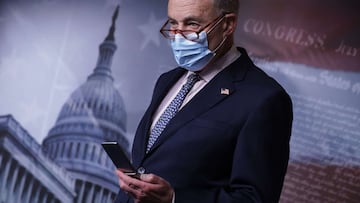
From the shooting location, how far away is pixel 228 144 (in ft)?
5.17

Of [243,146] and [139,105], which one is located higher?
[243,146]

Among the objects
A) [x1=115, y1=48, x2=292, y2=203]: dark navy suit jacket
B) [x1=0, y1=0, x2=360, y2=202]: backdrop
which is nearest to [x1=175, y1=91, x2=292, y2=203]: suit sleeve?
[x1=115, y1=48, x2=292, y2=203]: dark navy suit jacket

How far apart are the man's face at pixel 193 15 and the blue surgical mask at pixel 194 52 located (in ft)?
0.08

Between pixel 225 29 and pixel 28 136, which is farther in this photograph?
pixel 28 136

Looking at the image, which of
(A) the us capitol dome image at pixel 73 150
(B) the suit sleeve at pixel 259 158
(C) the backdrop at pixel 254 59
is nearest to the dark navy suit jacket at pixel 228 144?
(B) the suit sleeve at pixel 259 158

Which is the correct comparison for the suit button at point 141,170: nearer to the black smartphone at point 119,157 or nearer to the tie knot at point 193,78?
the black smartphone at point 119,157

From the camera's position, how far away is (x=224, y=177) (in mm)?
1611

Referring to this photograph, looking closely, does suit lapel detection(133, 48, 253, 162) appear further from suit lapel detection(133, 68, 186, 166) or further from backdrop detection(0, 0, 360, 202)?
backdrop detection(0, 0, 360, 202)

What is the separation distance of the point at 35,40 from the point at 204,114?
230 centimetres

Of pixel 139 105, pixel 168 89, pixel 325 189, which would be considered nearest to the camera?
pixel 168 89

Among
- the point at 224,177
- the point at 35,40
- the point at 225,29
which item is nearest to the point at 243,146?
the point at 224,177

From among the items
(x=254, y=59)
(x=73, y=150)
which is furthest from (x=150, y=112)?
(x=73, y=150)

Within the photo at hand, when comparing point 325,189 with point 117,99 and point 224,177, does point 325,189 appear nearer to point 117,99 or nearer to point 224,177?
point 117,99

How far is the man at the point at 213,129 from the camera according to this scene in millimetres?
1538
